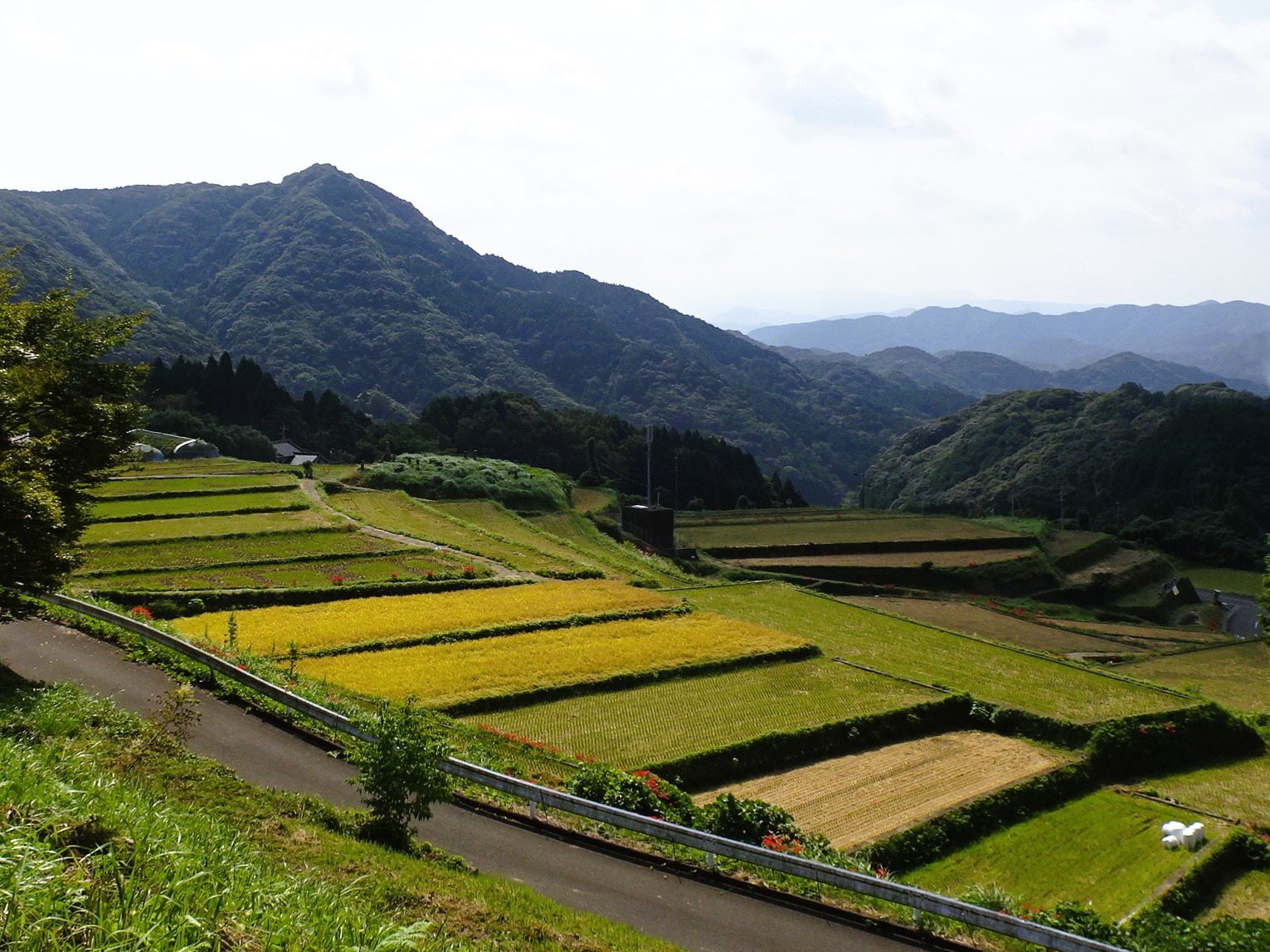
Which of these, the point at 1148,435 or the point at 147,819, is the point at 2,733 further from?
the point at 1148,435

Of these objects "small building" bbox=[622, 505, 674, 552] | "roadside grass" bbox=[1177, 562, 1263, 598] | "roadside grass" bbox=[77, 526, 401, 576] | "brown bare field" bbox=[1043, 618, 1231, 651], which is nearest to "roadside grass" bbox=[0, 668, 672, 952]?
"roadside grass" bbox=[77, 526, 401, 576]

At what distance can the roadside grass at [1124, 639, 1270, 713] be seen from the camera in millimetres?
31750

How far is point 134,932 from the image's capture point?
442cm

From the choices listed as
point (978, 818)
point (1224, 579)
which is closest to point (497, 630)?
point (978, 818)

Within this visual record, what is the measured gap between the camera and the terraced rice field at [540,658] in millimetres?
21172

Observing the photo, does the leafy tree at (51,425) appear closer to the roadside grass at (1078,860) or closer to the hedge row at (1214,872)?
the roadside grass at (1078,860)

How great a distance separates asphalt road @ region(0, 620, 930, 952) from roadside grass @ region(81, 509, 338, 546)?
20.9 metres

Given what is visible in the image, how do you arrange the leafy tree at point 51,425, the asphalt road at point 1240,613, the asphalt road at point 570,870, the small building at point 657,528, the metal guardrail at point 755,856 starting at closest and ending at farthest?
the metal guardrail at point 755,856 < the asphalt road at point 570,870 < the leafy tree at point 51,425 < the asphalt road at point 1240,613 < the small building at point 657,528

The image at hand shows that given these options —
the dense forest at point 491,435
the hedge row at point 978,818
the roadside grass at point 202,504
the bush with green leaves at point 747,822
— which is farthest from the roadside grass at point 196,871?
the dense forest at point 491,435

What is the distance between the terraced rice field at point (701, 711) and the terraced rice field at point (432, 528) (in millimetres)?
14174

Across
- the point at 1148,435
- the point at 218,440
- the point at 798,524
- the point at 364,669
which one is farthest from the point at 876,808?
the point at 1148,435

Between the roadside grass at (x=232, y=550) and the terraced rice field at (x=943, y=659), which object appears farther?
the roadside grass at (x=232, y=550)

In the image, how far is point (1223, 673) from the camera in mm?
36594

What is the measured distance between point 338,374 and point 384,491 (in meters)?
111
